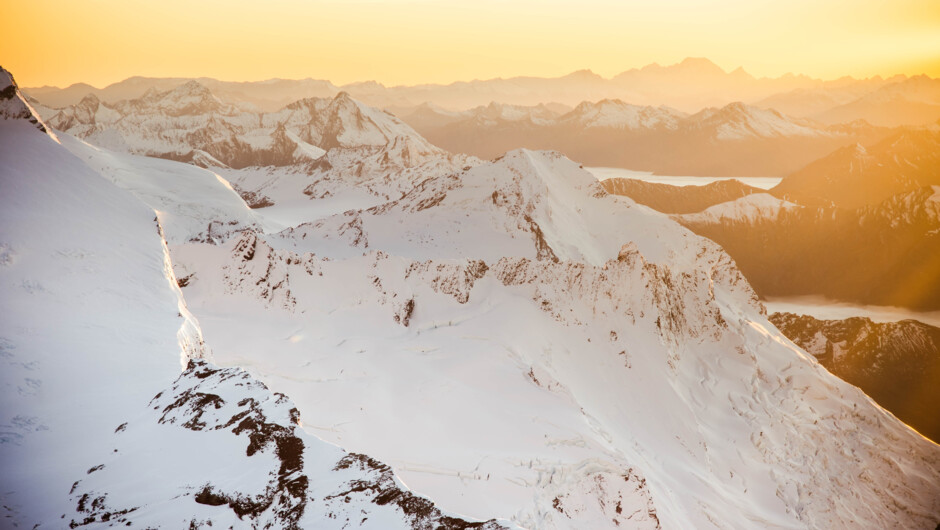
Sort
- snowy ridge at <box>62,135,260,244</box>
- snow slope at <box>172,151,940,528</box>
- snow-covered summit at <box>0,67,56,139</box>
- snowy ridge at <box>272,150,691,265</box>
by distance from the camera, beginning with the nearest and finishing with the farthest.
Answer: snow-covered summit at <box>0,67,56,139</box> < snow slope at <box>172,151,940,528</box> < snowy ridge at <box>272,150,691,265</box> < snowy ridge at <box>62,135,260,244</box>

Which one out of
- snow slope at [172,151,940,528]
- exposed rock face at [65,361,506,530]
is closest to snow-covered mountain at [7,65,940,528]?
exposed rock face at [65,361,506,530]

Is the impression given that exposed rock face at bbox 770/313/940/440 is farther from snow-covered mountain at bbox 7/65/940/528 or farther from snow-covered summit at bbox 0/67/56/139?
snow-covered summit at bbox 0/67/56/139

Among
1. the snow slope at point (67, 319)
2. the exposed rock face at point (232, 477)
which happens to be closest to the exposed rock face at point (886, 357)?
the exposed rock face at point (232, 477)

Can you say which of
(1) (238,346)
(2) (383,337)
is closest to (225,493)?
(1) (238,346)

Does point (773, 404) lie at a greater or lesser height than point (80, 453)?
lesser

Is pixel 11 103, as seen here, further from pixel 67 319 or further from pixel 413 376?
pixel 413 376

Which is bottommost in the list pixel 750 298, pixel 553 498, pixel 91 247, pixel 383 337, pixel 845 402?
pixel 845 402

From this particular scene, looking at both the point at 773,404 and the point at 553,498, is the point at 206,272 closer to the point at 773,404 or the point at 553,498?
the point at 553,498
